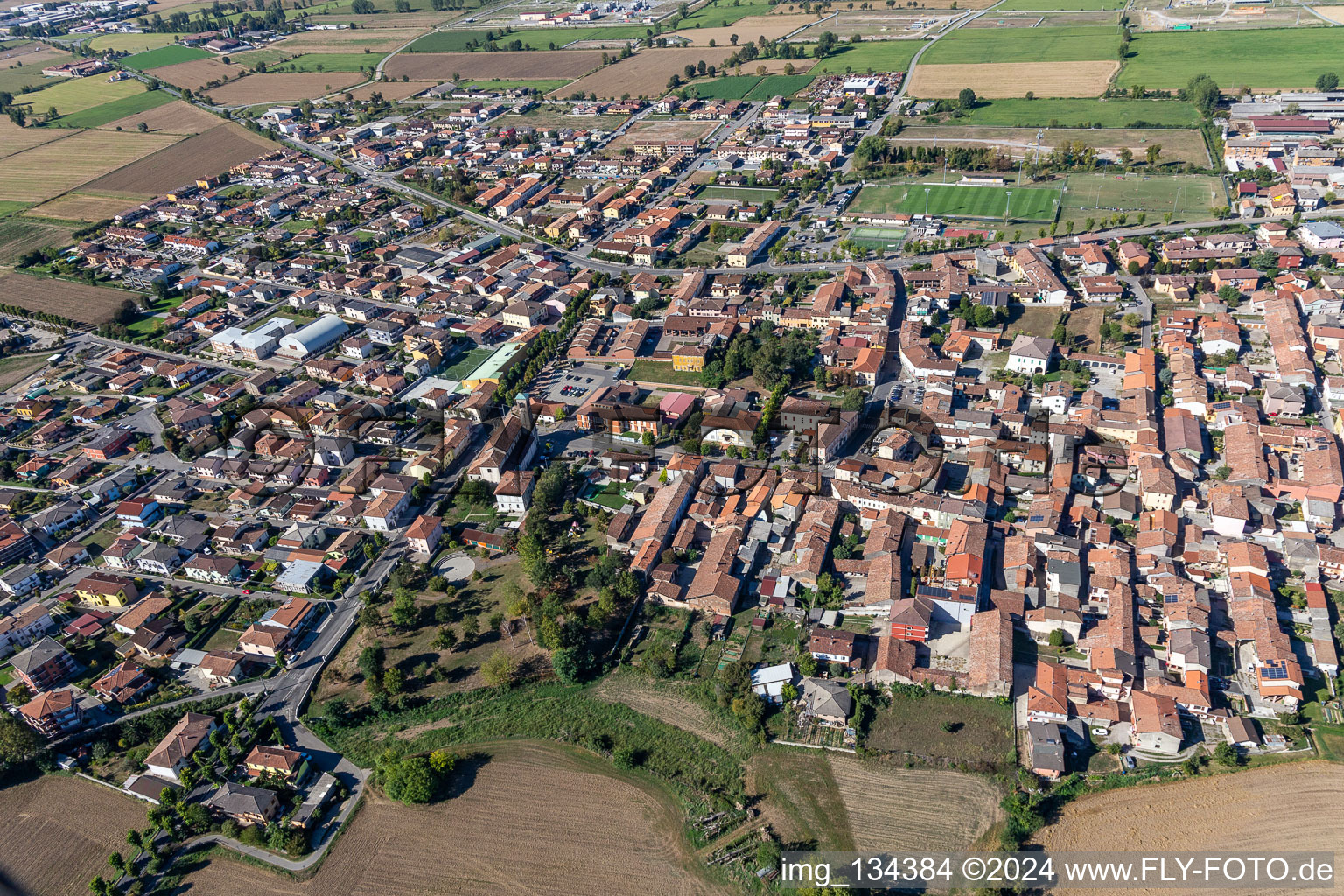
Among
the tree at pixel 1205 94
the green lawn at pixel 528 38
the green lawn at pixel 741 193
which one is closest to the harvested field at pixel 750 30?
the green lawn at pixel 528 38

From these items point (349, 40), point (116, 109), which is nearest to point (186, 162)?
point (116, 109)

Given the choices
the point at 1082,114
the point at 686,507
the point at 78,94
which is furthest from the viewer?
the point at 78,94

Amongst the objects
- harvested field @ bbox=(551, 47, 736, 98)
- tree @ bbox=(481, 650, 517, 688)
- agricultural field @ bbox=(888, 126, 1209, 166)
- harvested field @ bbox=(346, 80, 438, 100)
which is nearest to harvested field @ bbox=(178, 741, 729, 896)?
tree @ bbox=(481, 650, 517, 688)

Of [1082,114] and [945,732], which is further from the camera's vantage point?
[1082,114]

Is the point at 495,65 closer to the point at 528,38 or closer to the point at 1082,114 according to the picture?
the point at 528,38

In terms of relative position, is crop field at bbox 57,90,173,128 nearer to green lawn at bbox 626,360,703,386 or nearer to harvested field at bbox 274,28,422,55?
harvested field at bbox 274,28,422,55

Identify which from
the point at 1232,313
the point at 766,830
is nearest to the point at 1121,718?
the point at 766,830

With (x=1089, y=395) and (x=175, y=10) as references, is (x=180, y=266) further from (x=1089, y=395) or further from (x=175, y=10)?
(x=175, y=10)
